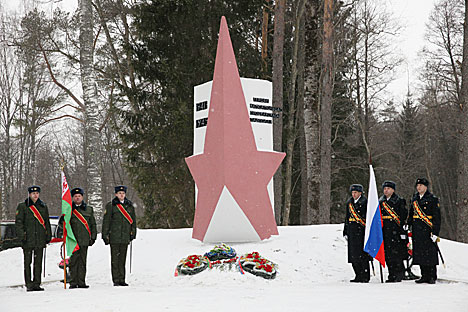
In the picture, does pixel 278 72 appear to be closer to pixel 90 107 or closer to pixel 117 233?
pixel 90 107

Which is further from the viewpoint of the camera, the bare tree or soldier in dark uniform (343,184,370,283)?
the bare tree

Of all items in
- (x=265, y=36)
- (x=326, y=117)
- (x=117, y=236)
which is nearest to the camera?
(x=117, y=236)

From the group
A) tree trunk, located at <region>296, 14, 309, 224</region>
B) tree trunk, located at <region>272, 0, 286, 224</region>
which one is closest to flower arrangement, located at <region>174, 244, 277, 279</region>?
tree trunk, located at <region>272, 0, 286, 224</region>

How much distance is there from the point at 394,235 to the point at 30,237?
18.0 feet

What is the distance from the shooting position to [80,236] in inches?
315

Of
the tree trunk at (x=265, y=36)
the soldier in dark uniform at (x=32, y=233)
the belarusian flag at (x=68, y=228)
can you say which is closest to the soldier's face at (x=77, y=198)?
the belarusian flag at (x=68, y=228)

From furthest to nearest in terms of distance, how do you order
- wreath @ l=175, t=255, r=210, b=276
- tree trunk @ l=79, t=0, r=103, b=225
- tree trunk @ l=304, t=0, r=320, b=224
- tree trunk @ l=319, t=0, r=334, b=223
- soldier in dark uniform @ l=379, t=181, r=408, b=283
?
tree trunk @ l=319, t=0, r=334, b=223 < tree trunk @ l=304, t=0, r=320, b=224 < tree trunk @ l=79, t=0, r=103, b=225 < wreath @ l=175, t=255, r=210, b=276 < soldier in dark uniform @ l=379, t=181, r=408, b=283

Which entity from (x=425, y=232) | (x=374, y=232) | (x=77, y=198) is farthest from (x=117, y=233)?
(x=425, y=232)

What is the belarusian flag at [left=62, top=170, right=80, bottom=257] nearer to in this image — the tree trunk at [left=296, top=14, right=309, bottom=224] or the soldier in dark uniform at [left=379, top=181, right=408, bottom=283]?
the soldier in dark uniform at [left=379, top=181, right=408, bottom=283]

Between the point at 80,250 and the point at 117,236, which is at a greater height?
the point at 117,236

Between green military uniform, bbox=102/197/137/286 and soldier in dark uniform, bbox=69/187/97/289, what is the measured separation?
10.7 inches

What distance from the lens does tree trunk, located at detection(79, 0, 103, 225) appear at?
15.3 meters

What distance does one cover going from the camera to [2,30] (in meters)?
23.9

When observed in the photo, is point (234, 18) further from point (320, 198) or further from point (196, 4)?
point (320, 198)
